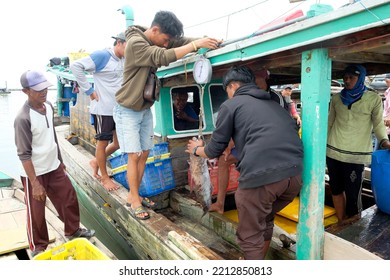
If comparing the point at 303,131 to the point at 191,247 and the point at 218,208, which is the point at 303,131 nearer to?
the point at 191,247

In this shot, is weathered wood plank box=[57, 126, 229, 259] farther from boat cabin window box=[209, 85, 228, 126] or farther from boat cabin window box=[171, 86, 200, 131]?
boat cabin window box=[209, 85, 228, 126]

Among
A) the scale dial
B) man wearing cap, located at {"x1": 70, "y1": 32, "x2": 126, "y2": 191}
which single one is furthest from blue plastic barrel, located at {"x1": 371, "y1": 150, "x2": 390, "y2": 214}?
man wearing cap, located at {"x1": 70, "y1": 32, "x2": 126, "y2": 191}

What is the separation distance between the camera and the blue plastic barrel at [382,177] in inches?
130

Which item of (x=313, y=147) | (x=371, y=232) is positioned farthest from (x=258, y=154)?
(x=371, y=232)

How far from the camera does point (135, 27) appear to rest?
3.33 meters

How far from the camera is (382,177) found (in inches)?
132

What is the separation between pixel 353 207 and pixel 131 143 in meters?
2.92

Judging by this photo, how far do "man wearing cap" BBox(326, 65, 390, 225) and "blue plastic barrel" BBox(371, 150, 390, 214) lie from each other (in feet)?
0.50

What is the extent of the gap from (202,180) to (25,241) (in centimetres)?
237

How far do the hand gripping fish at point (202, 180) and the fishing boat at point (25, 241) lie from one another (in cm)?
132

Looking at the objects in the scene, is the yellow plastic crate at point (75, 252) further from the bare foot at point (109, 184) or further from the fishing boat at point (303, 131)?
the bare foot at point (109, 184)

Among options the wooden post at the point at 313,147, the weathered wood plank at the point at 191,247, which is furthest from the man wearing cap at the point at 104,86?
the wooden post at the point at 313,147

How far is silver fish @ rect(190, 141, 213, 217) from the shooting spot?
3.85 meters
